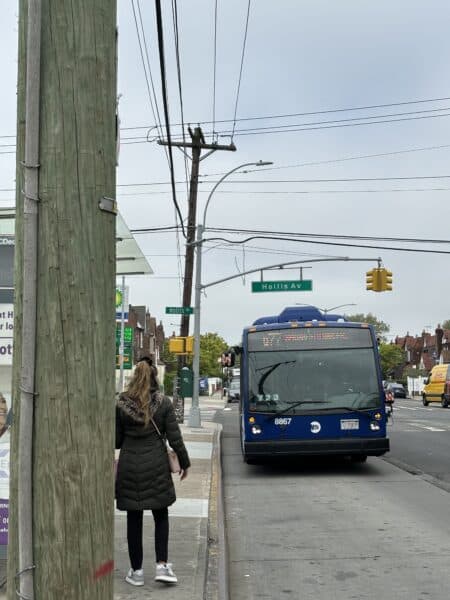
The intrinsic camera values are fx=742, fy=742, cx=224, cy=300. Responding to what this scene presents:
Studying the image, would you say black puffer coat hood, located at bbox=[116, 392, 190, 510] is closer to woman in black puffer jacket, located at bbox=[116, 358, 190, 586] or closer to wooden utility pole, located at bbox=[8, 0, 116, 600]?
woman in black puffer jacket, located at bbox=[116, 358, 190, 586]

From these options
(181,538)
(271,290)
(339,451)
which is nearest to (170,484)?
(181,538)

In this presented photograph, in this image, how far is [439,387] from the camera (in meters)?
43.1

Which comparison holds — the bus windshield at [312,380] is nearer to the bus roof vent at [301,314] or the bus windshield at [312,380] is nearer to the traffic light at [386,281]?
the bus roof vent at [301,314]

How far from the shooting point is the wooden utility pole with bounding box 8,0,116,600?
8.49 ft

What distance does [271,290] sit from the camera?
85.5 feet

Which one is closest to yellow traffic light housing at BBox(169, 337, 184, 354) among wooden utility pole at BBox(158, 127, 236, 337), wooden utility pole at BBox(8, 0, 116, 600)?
wooden utility pole at BBox(158, 127, 236, 337)

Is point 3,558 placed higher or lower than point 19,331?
lower

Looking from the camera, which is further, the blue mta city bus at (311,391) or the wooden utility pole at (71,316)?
the blue mta city bus at (311,391)

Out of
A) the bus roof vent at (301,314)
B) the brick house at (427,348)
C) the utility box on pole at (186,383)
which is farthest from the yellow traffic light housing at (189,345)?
the brick house at (427,348)

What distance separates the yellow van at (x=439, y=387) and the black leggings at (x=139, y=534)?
122ft

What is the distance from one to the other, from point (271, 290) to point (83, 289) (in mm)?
23512

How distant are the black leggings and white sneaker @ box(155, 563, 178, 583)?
0.06m

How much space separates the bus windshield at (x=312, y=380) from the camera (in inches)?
501

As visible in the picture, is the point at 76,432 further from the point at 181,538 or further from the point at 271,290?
the point at 271,290
